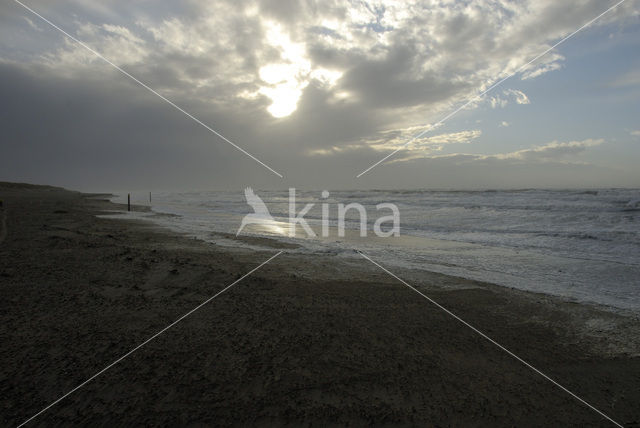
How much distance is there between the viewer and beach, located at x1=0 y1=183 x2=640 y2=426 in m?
2.40

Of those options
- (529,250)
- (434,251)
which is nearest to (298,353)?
(434,251)

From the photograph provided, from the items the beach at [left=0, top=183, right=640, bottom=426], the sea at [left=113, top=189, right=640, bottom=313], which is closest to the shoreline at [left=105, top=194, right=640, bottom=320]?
the sea at [left=113, top=189, right=640, bottom=313]

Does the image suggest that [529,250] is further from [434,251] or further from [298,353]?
[298,353]

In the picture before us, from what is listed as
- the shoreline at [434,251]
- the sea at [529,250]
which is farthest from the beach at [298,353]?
the sea at [529,250]

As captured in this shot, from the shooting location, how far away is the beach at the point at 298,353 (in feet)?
7.88

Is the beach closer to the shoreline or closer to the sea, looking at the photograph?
the shoreline

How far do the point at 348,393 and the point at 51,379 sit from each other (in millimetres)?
2428

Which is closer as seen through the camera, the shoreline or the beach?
the beach

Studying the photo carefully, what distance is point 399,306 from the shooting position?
455cm

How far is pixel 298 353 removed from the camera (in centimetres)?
318

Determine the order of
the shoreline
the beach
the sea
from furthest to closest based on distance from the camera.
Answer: the sea → the shoreline → the beach

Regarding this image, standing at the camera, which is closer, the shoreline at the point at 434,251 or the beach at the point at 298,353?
the beach at the point at 298,353

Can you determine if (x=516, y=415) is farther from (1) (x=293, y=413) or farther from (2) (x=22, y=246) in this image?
(2) (x=22, y=246)

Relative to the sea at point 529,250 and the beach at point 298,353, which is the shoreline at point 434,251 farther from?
the beach at point 298,353
